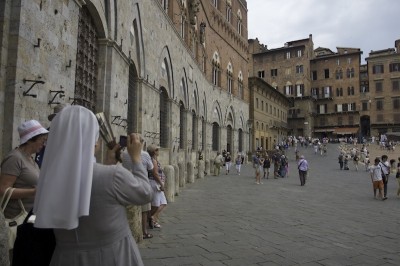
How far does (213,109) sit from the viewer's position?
25.1 metres

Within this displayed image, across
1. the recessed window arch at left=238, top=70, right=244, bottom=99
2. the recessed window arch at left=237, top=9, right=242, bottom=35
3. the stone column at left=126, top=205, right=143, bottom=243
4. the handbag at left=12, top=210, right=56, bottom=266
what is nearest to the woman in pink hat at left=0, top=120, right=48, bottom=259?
the handbag at left=12, top=210, right=56, bottom=266

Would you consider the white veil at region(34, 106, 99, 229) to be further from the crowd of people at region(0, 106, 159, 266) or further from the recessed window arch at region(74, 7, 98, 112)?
the recessed window arch at region(74, 7, 98, 112)

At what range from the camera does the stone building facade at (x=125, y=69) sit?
14.7 feet

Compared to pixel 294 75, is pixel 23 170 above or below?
below

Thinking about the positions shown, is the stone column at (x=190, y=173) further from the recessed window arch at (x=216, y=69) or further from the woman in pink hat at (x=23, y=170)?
the woman in pink hat at (x=23, y=170)

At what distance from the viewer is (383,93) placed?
51.7 meters

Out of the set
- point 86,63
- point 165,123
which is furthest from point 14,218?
point 165,123

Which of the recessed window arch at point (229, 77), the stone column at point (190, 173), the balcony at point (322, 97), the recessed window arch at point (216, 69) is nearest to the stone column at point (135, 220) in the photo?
the stone column at point (190, 173)

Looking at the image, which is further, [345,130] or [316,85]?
[316,85]

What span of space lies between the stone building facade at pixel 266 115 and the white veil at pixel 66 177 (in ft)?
117

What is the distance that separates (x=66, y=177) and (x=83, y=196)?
0.13 m

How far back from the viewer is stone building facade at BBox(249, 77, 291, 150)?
3762cm

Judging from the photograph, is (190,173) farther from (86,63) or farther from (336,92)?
(336,92)

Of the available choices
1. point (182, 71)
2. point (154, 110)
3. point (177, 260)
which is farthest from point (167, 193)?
point (182, 71)
